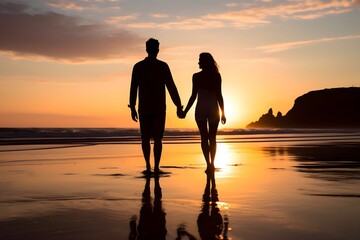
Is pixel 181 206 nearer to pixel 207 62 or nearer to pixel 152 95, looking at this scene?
pixel 152 95

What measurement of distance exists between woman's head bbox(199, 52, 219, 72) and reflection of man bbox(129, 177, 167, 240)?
4.49 meters

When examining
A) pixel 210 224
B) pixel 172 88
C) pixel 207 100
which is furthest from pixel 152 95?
pixel 210 224

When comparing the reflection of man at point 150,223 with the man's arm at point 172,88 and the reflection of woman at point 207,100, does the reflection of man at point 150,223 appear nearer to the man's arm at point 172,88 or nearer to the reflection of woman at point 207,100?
the man's arm at point 172,88

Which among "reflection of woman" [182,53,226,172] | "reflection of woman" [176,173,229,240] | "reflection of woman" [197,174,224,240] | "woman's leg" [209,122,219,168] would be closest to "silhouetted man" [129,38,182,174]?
"reflection of woman" [182,53,226,172]

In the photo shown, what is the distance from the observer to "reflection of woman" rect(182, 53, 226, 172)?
29.7 ft

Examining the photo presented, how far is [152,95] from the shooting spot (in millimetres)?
8492

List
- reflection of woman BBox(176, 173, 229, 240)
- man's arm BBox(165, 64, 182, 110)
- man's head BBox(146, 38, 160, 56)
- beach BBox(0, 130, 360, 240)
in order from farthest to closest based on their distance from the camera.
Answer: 1. man's arm BBox(165, 64, 182, 110)
2. man's head BBox(146, 38, 160, 56)
3. beach BBox(0, 130, 360, 240)
4. reflection of woman BBox(176, 173, 229, 240)

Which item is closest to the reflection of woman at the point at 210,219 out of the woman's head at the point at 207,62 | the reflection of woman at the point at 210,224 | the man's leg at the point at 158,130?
the reflection of woman at the point at 210,224

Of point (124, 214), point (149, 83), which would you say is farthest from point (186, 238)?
point (149, 83)

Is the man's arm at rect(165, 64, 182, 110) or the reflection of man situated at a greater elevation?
the man's arm at rect(165, 64, 182, 110)

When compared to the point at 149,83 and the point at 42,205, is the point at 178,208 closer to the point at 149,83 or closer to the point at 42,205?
the point at 42,205

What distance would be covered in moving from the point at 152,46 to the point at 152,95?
93 cm

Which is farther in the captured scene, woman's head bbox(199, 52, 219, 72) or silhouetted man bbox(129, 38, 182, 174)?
woman's head bbox(199, 52, 219, 72)

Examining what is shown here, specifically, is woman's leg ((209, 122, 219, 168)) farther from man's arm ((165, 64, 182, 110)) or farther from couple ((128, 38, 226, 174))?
man's arm ((165, 64, 182, 110))
